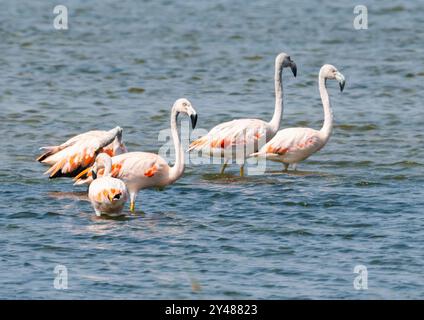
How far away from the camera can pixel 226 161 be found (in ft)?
45.7

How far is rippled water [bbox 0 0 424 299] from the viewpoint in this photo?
382 inches

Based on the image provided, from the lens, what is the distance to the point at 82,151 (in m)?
12.8

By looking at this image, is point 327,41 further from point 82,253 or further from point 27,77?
point 82,253

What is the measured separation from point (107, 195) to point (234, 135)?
2.90 meters

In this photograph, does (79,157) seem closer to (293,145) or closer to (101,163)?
(101,163)

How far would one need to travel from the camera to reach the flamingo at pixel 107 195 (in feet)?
36.7

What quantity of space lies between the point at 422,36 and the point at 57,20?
27.2 feet

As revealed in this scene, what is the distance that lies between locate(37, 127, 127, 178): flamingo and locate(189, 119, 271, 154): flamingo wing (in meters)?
1.20

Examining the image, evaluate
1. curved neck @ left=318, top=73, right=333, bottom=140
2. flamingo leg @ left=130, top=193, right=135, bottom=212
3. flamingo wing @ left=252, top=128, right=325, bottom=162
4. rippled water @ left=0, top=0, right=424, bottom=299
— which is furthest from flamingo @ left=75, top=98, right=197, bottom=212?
curved neck @ left=318, top=73, right=333, bottom=140

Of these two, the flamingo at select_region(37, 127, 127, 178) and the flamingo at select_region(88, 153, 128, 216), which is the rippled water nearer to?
the flamingo at select_region(88, 153, 128, 216)

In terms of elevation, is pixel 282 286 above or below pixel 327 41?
below

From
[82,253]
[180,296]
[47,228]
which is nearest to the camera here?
[180,296]
